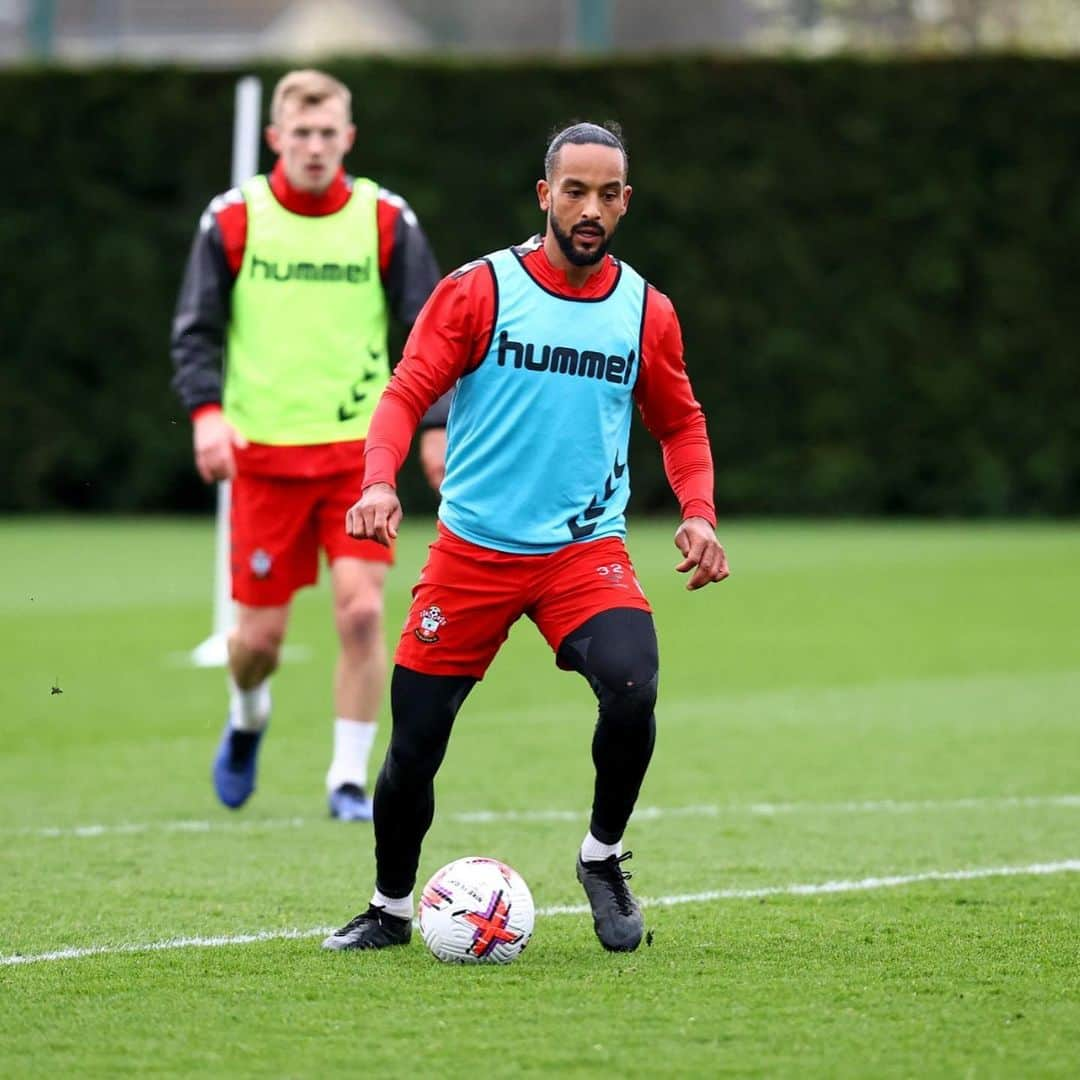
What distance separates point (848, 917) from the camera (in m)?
5.98

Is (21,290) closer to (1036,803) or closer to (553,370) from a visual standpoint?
(1036,803)

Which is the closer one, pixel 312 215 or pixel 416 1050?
pixel 416 1050

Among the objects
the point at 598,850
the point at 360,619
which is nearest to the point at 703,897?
the point at 598,850

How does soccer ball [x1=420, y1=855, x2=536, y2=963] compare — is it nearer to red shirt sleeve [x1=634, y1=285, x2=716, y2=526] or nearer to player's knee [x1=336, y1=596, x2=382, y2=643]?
red shirt sleeve [x1=634, y1=285, x2=716, y2=526]

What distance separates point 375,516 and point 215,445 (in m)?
2.65

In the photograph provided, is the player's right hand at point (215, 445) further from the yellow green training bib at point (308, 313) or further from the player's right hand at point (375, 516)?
the player's right hand at point (375, 516)

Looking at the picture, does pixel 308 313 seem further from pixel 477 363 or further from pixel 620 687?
pixel 620 687

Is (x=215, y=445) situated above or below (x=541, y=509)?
below

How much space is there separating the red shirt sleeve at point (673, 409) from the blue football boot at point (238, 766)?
2.91 metres

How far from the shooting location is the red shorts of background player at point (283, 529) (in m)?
8.02

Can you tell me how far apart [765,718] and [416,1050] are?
607cm

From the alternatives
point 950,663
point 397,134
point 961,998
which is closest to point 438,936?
point 961,998

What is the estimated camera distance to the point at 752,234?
21.6m

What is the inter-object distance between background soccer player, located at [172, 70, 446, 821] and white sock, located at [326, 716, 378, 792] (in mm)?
10
